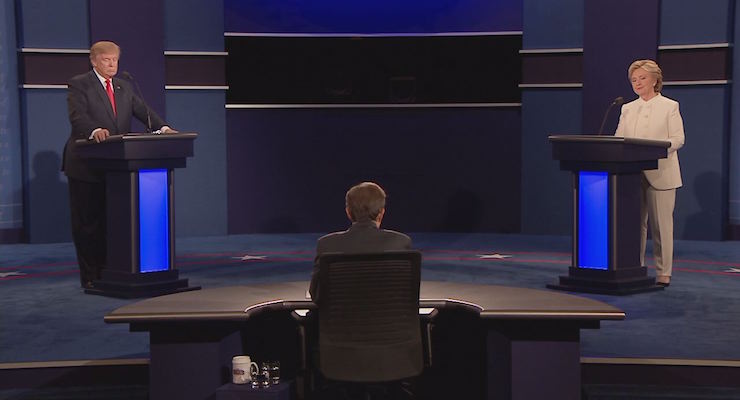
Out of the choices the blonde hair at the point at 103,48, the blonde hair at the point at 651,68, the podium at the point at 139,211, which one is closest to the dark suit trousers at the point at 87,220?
the podium at the point at 139,211

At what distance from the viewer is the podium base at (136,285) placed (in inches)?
253

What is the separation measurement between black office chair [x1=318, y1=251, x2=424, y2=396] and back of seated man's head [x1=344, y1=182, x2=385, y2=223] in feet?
0.91

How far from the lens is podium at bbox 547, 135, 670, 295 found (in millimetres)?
6469

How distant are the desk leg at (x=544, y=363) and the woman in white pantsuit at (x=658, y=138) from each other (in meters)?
2.77

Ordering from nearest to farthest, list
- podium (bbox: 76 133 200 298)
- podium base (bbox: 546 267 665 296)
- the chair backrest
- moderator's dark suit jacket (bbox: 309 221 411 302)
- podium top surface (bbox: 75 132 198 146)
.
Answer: the chair backrest → moderator's dark suit jacket (bbox: 309 221 411 302) → podium top surface (bbox: 75 132 198 146) → podium (bbox: 76 133 200 298) → podium base (bbox: 546 267 665 296)

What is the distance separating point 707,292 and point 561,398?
2763 mm

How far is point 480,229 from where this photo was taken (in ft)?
31.1

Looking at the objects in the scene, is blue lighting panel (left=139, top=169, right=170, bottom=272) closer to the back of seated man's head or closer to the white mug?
Answer: the white mug

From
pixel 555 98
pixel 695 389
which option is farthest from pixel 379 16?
pixel 695 389

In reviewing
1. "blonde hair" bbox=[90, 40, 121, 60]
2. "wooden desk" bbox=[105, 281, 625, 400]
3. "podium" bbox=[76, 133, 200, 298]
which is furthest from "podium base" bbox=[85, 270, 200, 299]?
"wooden desk" bbox=[105, 281, 625, 400]

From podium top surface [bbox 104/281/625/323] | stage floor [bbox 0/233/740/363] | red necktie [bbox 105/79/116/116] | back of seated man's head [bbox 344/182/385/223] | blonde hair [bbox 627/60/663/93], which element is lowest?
stage floor [bbox 0/233/740/363]

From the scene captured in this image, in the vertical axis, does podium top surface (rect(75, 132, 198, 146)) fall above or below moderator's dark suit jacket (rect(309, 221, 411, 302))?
above

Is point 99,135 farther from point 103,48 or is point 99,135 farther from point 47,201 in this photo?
point 47,201

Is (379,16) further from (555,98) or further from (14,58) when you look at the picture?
(14,58)
